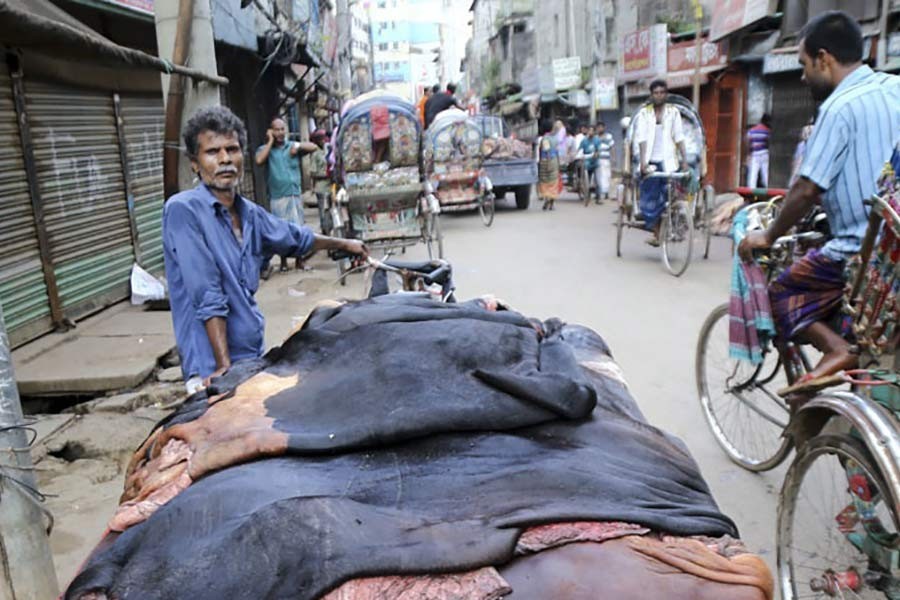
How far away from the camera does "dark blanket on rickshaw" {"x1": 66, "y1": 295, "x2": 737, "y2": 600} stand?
114 centimetres

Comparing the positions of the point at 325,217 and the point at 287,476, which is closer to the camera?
the point at 287,476

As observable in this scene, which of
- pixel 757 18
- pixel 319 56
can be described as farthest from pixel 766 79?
pixel 319 56

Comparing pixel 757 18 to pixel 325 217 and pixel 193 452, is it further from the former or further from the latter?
pixel 193 452

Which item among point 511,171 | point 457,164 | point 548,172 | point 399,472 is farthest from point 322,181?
Result: point 399,472

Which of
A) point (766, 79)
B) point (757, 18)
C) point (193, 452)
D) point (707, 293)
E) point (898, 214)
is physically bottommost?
point (707, 293)

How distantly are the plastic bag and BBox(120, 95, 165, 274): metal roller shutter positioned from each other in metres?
0.54

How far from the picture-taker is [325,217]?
10836 millimetres

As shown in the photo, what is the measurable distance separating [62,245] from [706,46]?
14.0m

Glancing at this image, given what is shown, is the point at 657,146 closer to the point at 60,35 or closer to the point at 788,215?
the point at 788,215

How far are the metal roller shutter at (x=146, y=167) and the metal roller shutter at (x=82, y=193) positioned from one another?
0.93 ft

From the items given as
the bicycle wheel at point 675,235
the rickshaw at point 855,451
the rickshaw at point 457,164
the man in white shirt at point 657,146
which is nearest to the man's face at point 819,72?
the rickshaw at point 855,451

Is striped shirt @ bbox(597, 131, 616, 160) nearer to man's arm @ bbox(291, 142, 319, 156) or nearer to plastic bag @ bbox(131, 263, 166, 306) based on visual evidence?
man's arm @ bbox(291, 142, 319, 156)

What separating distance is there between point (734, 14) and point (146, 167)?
1133 centimetres

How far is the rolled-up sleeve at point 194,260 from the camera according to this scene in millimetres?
2523
